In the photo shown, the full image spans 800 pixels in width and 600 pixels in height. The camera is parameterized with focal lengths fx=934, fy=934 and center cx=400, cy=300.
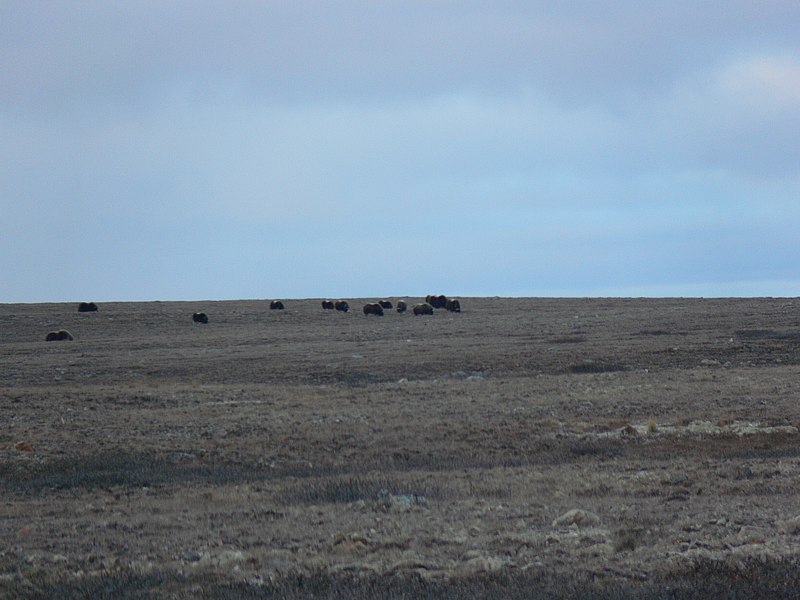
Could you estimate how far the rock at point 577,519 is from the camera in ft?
31.2

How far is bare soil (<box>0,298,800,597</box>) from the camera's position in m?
8.01

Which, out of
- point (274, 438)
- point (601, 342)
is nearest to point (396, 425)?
point (274, 438)

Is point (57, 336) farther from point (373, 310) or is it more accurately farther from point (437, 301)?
point (437, 301)

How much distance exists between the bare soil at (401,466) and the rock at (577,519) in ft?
0.06

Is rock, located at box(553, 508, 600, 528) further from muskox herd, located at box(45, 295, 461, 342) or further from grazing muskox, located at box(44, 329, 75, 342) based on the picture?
muskox herd, located at box(45, 295, 461, 342)

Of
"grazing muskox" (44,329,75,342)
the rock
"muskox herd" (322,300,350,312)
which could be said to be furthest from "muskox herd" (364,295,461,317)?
the rock

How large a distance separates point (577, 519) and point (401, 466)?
628 centimetres

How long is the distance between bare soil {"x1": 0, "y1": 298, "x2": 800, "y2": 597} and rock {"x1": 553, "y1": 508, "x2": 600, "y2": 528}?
17 mm

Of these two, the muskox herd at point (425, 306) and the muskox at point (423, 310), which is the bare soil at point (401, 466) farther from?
the muskox herd at point (425, 306)

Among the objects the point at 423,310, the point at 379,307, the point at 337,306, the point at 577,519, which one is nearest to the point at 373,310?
the point at 379,307

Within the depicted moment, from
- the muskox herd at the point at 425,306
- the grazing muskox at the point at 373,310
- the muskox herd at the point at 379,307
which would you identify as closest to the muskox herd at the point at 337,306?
the muskox herd at the point at 379,307

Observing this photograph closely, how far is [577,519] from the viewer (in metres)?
9.61

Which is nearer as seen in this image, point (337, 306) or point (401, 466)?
point (401, 466)

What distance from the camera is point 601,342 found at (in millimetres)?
36812
